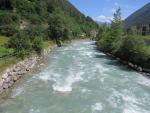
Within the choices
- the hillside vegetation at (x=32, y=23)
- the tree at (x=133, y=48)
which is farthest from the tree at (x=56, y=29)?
the tree at (x=133, y=48)

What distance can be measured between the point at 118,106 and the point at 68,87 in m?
7.29

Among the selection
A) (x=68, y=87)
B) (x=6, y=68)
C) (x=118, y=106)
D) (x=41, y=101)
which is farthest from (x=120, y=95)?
(x=6, y=68)

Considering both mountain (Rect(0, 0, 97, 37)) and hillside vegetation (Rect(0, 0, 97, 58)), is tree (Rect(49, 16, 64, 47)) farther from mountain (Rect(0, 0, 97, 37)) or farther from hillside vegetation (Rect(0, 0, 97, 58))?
mountain (Rect(0, 0, 97, 37))

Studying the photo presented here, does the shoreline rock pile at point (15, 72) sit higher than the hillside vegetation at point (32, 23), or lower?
lower

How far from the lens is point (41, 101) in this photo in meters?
24.5

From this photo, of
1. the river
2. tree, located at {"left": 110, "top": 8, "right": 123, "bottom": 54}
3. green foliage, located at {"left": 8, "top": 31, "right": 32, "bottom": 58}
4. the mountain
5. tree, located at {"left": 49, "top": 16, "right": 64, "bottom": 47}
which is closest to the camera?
the river

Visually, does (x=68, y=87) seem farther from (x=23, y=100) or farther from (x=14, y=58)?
(x=14, y=58)

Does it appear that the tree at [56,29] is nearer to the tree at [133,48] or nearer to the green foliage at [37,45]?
the green foliage at [37,45]

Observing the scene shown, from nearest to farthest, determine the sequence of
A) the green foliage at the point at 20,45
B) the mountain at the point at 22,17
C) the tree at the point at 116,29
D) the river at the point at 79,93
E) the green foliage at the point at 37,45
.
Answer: the river at the point at 79,93
the green foliage at the point at 20,45
the green foliage at the point at 37,45
the tree at the point at 116,29
the mountain at the point at 22,17

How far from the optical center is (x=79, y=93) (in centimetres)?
2736

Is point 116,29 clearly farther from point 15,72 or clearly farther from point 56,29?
point 15,72

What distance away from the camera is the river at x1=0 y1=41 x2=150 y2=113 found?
2298 centimetres

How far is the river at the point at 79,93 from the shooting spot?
905 inches

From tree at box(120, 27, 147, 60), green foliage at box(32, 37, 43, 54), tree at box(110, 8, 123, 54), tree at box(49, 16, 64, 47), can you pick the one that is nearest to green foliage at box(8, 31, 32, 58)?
green foliage at box(32, 37, 43, 54)
